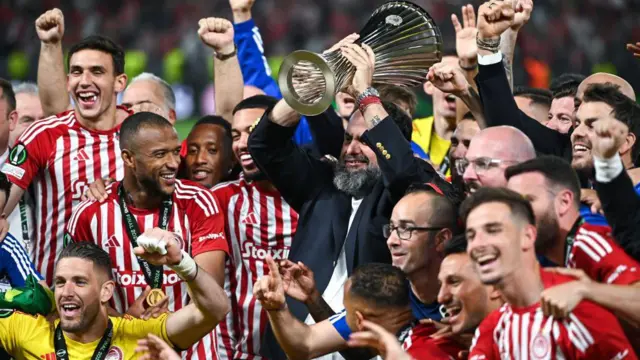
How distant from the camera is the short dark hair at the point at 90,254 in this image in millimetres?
5660

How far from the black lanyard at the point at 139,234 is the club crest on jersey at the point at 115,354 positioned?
481mm

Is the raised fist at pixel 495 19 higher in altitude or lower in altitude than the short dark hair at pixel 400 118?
higher

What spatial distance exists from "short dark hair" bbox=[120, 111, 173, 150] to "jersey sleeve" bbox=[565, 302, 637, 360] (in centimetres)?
264

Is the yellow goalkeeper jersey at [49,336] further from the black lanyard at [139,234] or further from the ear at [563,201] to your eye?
the ear at [563,201]

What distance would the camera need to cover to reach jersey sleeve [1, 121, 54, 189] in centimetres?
645

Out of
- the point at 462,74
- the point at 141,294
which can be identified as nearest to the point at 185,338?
the point at 141,294

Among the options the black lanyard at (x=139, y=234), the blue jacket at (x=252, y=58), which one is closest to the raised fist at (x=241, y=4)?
the blue jacket at (x=252, y=58)

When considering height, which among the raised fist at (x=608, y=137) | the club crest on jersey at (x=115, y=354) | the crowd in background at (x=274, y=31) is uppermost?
the crowd in background at (x=274, y=31)

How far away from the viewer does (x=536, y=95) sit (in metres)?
6.75

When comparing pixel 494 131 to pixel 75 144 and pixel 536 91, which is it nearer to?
pixel 536 91

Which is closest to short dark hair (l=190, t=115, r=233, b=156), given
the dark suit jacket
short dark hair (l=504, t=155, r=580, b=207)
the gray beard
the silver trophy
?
the dark suit jacket

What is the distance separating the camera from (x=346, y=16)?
63.2ft

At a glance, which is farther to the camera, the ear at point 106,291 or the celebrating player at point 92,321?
the ear at point 106,291

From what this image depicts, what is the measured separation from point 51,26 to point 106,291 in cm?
203
